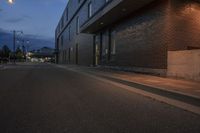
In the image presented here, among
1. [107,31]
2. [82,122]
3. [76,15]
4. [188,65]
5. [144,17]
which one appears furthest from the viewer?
[76,15]

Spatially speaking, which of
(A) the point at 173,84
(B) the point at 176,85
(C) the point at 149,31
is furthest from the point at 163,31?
(B) the point at 176,85

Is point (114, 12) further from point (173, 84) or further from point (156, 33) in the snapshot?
point (173, 84)

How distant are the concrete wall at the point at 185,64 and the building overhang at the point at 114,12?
16.6 ft

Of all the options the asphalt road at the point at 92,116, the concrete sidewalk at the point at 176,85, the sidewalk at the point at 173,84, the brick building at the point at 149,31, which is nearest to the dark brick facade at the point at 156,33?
the brick building at the point at 149,31

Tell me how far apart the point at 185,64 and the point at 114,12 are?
10029mm

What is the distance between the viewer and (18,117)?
6227mm

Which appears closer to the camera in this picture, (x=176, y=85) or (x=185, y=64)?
(x=176, y=85)

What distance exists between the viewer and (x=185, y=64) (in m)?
15.5

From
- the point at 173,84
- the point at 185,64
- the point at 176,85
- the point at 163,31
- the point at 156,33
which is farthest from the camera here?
the point at 156,33

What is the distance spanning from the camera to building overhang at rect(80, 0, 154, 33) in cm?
2033

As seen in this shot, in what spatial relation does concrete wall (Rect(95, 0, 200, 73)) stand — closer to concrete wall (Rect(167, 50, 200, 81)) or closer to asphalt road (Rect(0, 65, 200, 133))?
concrete wall (Rect(167, 50, 200, 81))

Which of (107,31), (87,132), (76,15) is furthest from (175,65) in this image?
(76,15)

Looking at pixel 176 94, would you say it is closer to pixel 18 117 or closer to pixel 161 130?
pixel 161 130

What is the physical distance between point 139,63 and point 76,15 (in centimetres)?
3323
